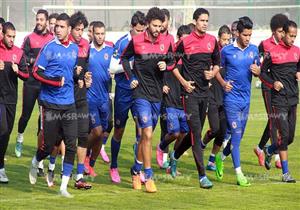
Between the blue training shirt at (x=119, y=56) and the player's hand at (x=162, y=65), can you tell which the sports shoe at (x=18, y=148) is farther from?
the player's hand at (x=162, y=65)

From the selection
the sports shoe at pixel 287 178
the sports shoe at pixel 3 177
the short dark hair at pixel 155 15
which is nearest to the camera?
the short dark hair at pixel 155 15

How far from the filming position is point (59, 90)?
1343cm

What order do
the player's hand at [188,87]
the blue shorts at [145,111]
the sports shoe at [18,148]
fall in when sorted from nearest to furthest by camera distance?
the blue shorts at [145,111]
the player's hand at [188,87]
the sports shoe at [18,148]

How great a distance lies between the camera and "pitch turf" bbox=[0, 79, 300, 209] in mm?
12742

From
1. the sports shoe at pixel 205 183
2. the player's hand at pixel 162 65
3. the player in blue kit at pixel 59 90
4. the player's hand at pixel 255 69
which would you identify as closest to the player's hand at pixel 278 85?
the player's hand at pixel 255 69

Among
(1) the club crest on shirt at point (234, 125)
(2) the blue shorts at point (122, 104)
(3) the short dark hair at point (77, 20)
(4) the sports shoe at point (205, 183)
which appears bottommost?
(4) the sports shoe at point (205, 183)

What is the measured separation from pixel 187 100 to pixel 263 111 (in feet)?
43.1

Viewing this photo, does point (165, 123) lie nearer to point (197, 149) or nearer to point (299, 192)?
point (197, 149)

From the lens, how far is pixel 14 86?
14906 millimetres

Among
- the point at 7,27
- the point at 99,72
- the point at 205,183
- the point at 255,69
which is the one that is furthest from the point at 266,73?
the point at 7,27

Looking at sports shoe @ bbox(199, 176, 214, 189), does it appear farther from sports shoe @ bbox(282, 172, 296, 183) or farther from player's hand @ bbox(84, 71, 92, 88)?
player's hand @ bbox(84, 71, 92, 88)

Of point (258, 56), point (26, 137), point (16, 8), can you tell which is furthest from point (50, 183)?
point (16, 8)

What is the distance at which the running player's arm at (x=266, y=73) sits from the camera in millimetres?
15102

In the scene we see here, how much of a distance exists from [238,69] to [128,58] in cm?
191
